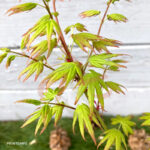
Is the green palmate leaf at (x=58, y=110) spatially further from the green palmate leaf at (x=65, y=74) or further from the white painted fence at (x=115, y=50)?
the white painted fence at (x=115, y=50)

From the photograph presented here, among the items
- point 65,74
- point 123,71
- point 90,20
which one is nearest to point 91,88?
point 65,74

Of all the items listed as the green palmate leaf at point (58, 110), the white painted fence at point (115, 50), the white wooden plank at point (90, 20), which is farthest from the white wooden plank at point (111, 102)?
the green palmate leaf at point (58, 110)

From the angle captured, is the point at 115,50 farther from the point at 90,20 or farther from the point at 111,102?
the point at 111,102

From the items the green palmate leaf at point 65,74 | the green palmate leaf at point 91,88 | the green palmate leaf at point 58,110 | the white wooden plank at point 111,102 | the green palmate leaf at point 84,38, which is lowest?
Answer: the white wooden plank at point 111,102

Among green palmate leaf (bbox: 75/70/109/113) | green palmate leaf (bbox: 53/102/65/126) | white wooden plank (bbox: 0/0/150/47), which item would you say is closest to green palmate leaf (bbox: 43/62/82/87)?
green palmate leaf (bbox: 75/70/109/113)

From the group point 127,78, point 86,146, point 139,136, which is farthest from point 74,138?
point 127,78

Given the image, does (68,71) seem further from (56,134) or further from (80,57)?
(56,134)

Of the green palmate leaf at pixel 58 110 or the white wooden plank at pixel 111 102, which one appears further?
the white wooden plank at pixel 111 102
